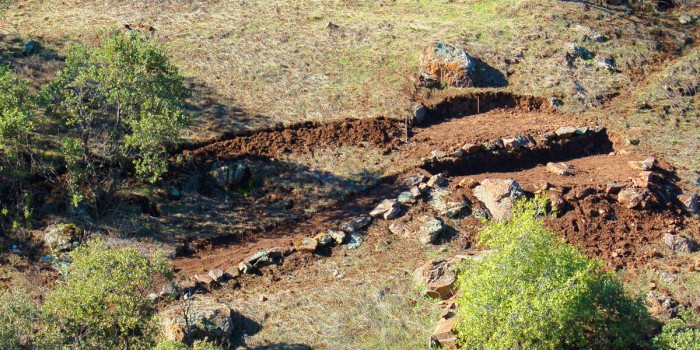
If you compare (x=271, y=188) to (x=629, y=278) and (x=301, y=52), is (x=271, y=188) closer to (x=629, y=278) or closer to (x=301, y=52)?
(x=301, y=52)

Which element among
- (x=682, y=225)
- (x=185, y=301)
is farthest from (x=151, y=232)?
(x=682, y=225)

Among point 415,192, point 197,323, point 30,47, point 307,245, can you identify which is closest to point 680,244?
point 415,192

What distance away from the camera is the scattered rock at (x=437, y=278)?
56.6 feet

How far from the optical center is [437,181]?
2080 cm

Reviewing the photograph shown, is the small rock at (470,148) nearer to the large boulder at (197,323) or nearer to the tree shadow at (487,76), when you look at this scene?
the tree shadow at (487,76)

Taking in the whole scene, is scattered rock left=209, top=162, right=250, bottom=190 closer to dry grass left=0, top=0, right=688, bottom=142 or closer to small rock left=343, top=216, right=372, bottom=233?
dry grass left=0, top=0, right=688, bottom=142

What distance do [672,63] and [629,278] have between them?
1183cm

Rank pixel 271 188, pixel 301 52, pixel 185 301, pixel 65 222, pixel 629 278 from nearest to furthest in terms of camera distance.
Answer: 1. pixel 185 301
2. pixel 629 278
3. pixel 65 222
4. pixel 271 188
5. pixel 301 52

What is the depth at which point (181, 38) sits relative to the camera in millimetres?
26562

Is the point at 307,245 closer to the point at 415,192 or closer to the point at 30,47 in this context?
the point at 415,192

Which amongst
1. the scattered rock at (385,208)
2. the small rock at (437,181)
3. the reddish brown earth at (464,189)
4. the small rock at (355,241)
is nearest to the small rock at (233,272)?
the reddish brown earth at (464,189)

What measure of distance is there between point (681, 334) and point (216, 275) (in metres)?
10.0

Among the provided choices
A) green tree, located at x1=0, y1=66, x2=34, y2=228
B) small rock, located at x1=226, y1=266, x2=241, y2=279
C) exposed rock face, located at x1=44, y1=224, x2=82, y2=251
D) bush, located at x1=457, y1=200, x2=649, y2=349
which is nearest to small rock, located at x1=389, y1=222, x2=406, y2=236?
bush, located at x1=457, y1=200, x2=649, y2=349

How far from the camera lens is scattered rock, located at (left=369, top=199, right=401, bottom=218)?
1991 centimetres
